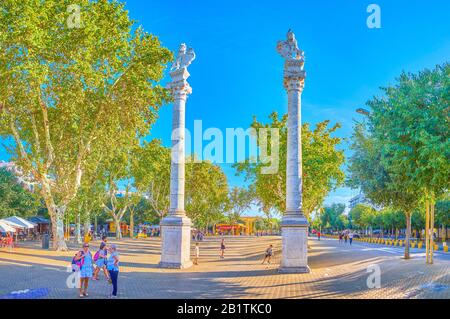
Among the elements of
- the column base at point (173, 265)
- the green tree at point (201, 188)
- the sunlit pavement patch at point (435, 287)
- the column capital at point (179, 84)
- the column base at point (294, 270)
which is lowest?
the column base at point (173, 265)

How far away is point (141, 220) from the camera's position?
107375mm

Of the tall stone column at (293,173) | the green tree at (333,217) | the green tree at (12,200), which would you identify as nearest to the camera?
the tall stone column at (293,173)

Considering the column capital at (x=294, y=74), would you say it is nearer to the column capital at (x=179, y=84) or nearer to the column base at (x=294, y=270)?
the column capital at (x=179, y=84)

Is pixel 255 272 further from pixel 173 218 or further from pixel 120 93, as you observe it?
pixel 120 93

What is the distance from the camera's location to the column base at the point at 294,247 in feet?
71.1

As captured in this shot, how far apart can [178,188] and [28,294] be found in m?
11.7

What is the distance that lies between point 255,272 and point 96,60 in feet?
59.9

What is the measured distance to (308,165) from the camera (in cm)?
4303

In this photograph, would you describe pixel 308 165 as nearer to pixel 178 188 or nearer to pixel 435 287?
pixel 178 188

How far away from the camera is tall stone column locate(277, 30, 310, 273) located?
21.7 metres

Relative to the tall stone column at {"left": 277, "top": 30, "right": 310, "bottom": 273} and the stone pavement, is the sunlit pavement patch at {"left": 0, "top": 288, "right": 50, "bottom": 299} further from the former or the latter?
the tall stone column at {"left": 277, "top": 30, "right": 310, "bottom": 273}

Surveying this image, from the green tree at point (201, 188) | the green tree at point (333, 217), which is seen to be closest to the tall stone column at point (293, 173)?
the green tree at point (201, 188)

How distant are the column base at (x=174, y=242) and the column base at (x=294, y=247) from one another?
17.0 feet
